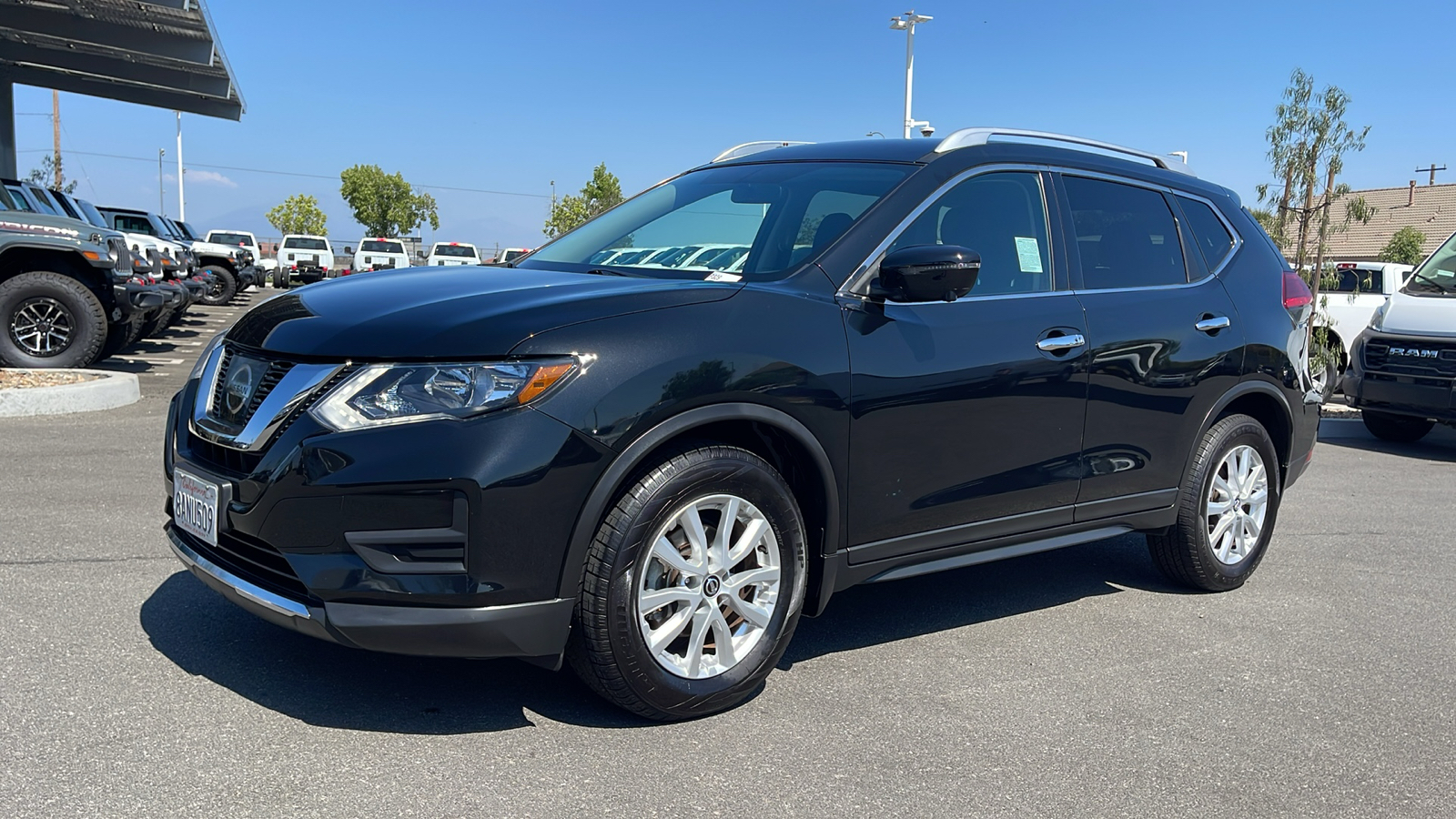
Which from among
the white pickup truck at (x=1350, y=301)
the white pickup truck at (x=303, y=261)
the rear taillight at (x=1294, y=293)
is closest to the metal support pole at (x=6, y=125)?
the white pickup truck at (x=303, y=261)

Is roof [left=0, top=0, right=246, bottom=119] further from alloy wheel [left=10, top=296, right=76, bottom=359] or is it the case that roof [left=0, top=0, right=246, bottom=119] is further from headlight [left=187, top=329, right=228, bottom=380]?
headlight [left=187, top=329, right=228, bottom=380]

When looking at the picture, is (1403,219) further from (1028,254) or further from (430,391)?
(430,391)

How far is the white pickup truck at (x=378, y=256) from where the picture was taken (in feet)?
117

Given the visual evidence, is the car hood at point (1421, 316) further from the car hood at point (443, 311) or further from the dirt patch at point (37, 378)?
the dirt patch at point (37, 378)

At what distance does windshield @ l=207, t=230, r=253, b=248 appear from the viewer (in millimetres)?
35844

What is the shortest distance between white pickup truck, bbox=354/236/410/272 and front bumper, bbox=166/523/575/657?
33.0m

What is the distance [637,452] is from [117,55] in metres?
20.4

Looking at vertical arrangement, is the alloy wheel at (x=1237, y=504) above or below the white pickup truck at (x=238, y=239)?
below

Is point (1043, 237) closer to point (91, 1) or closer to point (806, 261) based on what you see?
point (806, 261)

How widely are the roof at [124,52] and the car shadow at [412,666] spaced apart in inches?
616

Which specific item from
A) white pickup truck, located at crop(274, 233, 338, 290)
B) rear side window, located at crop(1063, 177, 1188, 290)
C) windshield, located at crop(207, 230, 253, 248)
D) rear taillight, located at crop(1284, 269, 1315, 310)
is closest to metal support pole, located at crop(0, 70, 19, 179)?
windshield, located at crop(207, 230, 253, 248)

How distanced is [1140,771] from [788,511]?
1.24 meters

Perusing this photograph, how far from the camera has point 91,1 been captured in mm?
17000

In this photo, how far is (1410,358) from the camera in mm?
9898
